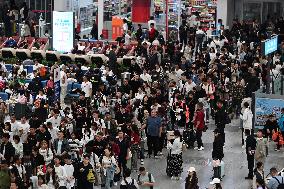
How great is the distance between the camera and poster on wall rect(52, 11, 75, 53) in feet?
128

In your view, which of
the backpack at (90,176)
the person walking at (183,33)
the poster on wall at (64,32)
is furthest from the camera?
the person walking at (183,33)

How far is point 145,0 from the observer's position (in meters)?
43.3

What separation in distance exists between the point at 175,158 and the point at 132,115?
2.36 m

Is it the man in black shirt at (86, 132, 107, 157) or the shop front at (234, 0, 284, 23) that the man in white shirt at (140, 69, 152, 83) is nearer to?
the man in black shirt at (86, 132, 107, 157)

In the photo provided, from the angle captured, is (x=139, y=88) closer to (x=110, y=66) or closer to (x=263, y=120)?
(x=263, y=120)

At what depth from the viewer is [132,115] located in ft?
83.8

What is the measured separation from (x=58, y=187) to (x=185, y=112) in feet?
24.6

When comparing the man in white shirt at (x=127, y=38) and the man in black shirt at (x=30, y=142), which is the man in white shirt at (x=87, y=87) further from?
the man in white shirt at (x=127, y=38)

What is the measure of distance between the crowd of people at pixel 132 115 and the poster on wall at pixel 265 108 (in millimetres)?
793

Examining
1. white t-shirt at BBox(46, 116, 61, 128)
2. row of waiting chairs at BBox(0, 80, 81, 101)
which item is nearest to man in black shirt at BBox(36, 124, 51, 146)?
white t-shirt at BBox(46, 116, 61, 128)

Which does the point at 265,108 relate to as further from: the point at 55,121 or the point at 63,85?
the point at 63,85

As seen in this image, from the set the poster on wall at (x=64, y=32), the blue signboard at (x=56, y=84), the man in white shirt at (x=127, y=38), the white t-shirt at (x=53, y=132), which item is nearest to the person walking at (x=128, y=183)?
the white t-shirt at (x=53, y=132)

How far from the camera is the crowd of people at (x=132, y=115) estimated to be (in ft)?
69.0

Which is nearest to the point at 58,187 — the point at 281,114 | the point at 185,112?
the point at 185,112
